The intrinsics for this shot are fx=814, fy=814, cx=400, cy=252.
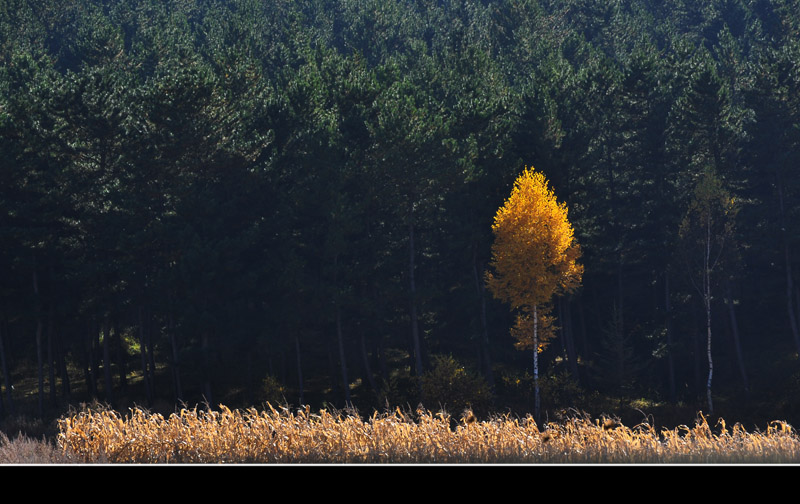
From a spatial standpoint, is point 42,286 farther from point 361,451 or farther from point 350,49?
point 350,49

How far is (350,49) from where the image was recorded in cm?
7231

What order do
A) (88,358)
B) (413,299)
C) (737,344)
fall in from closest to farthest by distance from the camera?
1. (413,299)
2. (737,344)
3. (88,358)

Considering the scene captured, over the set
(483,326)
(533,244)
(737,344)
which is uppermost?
(533,244)

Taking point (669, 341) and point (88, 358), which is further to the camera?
point (88, 358)

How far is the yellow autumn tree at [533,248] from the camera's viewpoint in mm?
36656

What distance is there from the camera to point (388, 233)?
Result: 136ft

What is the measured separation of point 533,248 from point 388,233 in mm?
7907

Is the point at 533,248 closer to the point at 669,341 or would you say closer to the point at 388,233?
the point at 388,233

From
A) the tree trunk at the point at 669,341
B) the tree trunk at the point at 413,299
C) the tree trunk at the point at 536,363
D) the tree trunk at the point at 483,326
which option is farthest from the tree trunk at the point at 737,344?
the tree trunk at the point at 413,299

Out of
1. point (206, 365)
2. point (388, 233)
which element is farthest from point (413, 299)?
point (206, 365)

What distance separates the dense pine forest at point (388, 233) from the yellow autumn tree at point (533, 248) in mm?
2343

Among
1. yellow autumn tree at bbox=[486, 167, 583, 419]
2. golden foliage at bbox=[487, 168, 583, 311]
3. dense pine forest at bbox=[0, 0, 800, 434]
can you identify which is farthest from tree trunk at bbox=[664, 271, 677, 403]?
golden foliage at bbox=[487, 168, 583, 311]

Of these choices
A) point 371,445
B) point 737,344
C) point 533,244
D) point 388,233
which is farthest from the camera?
point 737,344

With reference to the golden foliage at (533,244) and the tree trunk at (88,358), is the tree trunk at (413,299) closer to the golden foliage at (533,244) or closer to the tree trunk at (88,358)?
the golden foliage at (533,244)
